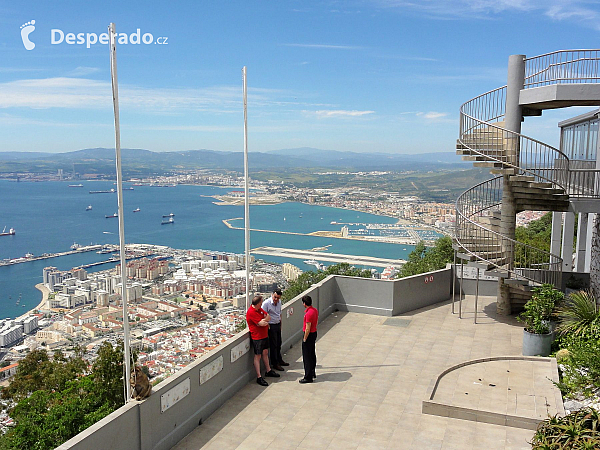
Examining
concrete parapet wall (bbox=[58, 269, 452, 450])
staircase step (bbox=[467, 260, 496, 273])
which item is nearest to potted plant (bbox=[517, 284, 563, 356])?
staircase step (bbox=[467, 260, 496, 273])

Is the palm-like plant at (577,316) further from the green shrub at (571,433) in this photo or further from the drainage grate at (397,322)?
the green shrub at (571,433)

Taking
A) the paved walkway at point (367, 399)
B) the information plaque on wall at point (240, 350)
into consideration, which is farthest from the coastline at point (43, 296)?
the information plaque on wall at point (240, 350)

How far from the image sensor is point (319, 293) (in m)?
9.59

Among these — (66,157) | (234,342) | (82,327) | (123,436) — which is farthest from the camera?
(66,157)

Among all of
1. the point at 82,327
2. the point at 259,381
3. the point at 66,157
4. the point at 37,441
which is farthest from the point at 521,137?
the point at 66,157

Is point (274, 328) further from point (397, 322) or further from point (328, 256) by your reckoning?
point (328, 256)

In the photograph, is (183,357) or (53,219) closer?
(183,357)

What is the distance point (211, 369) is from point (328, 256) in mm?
38387

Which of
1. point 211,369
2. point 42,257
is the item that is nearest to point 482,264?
point 211,369

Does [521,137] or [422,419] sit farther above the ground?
[521,137]

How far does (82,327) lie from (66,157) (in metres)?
10.4

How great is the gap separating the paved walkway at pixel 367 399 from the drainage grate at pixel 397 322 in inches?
0.9

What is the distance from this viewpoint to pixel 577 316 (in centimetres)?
839

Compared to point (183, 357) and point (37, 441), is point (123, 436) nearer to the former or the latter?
point (37, 441)
